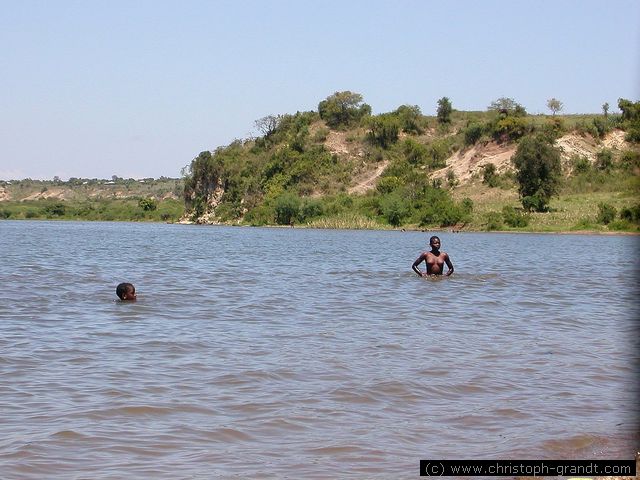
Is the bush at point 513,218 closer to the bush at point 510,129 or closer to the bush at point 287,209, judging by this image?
the bush at point 510,129

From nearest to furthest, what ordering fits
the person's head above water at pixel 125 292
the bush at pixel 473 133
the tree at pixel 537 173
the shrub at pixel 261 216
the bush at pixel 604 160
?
the person's head above water at pixel 125 292 → the tree at pixel 537 173 → the bush at pixel 604 160 → the bush at pixel 473 133 → the shrub at pixel 261 216

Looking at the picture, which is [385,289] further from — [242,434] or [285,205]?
[285,205]

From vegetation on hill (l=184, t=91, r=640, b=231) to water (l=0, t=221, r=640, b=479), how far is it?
1732 inches

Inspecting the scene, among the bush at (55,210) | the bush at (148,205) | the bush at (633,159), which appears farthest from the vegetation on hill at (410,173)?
the bush at (633,159)

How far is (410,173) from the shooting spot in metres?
90.6

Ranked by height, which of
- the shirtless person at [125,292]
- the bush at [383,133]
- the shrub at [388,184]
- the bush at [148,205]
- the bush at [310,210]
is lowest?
the shirtless person at [125,292]

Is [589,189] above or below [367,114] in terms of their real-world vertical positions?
below

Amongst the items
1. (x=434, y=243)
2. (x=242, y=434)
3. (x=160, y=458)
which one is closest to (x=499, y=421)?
(x=242, y=434)

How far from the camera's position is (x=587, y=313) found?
1678cm

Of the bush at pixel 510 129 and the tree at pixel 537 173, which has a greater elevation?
the bush at pixel 510 129

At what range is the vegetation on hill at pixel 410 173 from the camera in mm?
71569

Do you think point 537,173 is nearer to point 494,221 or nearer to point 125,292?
point 494,221

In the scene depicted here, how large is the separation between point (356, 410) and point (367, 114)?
109968 mm

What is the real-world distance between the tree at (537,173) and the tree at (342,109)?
4652 centimetres
